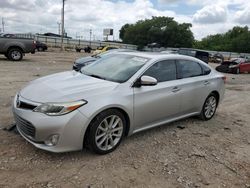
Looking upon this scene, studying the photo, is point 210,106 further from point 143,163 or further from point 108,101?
point 108,101

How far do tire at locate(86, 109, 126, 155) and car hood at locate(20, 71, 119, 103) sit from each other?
0.35 metres

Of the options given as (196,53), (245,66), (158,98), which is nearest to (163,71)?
(158,98)

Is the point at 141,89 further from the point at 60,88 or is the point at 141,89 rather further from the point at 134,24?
the point at 134,24

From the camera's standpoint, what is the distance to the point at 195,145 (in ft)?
15.1

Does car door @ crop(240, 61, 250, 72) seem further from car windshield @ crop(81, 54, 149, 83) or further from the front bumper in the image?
the front bumper

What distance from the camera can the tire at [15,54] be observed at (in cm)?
1590

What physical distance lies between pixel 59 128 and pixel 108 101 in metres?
0.77

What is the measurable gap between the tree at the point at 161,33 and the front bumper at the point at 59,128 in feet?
245

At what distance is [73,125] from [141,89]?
130 centimetres

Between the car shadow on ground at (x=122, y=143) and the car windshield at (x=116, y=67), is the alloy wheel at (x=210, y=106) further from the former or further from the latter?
the car windshield at (x=116, y=67)

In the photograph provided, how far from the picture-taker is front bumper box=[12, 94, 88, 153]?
3.42 metres

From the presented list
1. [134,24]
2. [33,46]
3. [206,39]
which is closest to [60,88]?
[33,46]

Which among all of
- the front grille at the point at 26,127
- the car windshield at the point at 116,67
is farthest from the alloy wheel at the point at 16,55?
the front grille at the point at 26,127

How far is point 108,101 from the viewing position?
3781 millimetres
